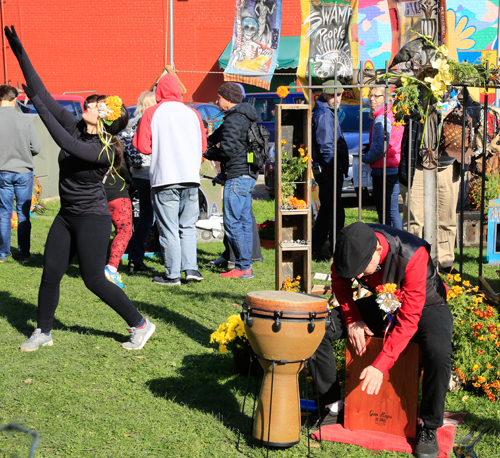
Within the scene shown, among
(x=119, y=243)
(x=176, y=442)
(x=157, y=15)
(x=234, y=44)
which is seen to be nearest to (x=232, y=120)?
(x=119, y=243)

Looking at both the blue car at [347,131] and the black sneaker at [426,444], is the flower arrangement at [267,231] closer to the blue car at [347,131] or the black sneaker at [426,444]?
the blue car at [347,131]

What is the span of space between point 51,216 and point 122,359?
6853 mm

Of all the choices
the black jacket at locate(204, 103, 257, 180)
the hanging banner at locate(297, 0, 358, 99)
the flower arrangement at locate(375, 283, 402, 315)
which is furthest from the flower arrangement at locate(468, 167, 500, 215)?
the flower arrangement at locate(375, 283, 402, 315)

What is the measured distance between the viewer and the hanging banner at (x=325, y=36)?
330 inches

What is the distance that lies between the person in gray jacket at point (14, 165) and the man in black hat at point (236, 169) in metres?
2.24

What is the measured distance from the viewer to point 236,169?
654 cm

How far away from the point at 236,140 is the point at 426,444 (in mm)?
4060

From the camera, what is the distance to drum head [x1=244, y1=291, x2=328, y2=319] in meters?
3.10

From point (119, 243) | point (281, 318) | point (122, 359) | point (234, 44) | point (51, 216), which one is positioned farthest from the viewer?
point (234, 44)

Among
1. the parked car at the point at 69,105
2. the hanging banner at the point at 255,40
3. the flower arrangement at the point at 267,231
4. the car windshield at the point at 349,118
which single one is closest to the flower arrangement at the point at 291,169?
the flower arrangement at the point at 267,231

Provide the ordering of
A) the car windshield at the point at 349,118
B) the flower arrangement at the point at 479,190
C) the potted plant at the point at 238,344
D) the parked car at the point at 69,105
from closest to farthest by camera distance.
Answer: the potted plant at the point at 238,344 → the flower arrangement at the point at 479,190 → the car windshield at the point at 349,118 → the parked car at the point at 69,105

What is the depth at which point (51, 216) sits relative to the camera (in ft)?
35.0

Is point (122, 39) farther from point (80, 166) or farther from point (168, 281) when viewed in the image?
point (80, 166)

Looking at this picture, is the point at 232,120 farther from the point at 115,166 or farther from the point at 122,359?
the point at 122,359
